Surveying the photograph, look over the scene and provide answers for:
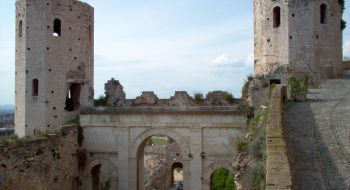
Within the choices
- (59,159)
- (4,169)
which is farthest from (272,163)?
(59,159)

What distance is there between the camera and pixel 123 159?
60.7ft

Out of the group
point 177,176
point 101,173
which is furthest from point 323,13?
point 177,176

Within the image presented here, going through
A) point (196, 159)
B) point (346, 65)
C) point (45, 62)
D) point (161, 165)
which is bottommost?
point (161, 165)

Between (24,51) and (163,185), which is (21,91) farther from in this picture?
(163,185)

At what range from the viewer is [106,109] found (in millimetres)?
18812

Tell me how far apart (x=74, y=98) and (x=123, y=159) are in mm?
4662

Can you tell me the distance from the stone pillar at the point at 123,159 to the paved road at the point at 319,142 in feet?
25.5

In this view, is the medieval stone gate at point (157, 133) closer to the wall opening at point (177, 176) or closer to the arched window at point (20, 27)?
the arched window at point (20, 27)

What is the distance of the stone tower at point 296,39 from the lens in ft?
64.6

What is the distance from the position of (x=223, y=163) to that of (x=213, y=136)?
116 cm

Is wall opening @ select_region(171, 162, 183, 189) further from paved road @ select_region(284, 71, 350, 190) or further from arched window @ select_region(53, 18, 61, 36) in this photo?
paved road @ select_region(284, 71, 350, 190)

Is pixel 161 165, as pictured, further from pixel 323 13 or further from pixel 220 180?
pixel 323 13

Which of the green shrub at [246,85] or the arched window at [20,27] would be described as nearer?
the green shrub at [246,85]

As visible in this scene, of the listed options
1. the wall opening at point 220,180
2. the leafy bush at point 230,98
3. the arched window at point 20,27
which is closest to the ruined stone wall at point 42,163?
the arched window at point 20,27
